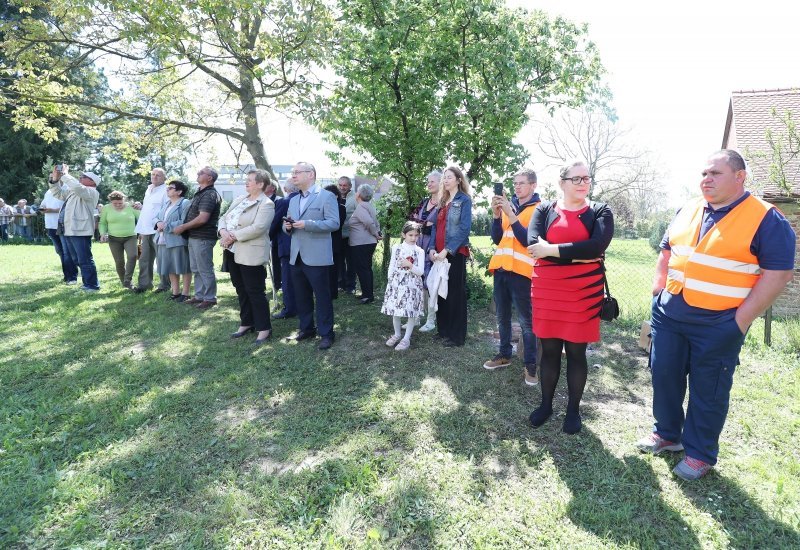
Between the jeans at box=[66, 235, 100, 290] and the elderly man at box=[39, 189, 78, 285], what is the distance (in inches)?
26.9

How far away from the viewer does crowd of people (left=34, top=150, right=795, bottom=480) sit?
2.72 meters

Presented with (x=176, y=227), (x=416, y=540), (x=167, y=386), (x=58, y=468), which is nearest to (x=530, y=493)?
(x=416, y=540)

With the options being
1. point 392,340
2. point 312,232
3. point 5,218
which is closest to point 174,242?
point 312,232

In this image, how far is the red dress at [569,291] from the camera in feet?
10.5

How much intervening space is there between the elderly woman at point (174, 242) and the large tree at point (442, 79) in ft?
Result: 8.39

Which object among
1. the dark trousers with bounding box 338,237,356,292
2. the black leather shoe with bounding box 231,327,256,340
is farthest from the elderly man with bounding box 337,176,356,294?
the black leather shoe with bounding box 231,327,256,340

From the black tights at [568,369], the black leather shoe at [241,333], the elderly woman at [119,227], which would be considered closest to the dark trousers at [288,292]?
the black leather shoe at [241,333]

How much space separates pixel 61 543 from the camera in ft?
7.69

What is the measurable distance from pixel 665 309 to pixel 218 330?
502cm

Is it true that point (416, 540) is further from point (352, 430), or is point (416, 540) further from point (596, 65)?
point (596, 65)

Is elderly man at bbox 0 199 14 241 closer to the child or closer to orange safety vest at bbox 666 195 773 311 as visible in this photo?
the child

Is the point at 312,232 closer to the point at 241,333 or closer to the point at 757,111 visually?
the point at 241,333

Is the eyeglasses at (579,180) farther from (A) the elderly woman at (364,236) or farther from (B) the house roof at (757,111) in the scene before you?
(B) the house roof at (757,111)

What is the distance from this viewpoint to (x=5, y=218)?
727 inches
